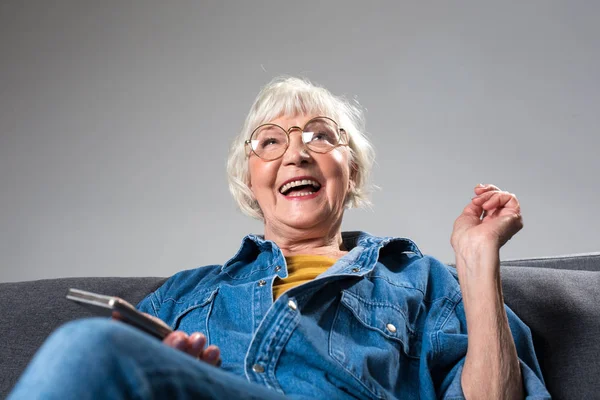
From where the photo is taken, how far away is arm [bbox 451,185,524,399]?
52.6 inches

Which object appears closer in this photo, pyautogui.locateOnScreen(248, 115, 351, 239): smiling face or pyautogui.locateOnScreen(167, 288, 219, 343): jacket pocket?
pyautogui.locateOnScreen(167, 288, 219, 343): jacket pocket

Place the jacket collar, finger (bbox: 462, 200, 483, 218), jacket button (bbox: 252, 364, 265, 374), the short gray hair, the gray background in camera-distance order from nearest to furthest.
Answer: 1. jacket button (bbox: 252, 364, 265, 374)
2. finger (bbox: 462, 200, 483, 218)
3. the jacket collar
4. the short gray hair
5. the gray background

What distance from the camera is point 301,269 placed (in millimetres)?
1664

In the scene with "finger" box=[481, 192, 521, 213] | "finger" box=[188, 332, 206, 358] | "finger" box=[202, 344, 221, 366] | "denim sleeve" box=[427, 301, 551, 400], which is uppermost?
"finger" box=[481, 192, 521, 213]

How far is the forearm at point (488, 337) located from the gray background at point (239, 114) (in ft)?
4.20

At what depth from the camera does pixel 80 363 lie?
610 millimetres

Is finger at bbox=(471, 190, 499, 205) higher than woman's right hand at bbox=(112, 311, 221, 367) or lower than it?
higher

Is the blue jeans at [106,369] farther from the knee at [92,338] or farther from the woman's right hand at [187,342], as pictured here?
the woman's right hand at [187,342]

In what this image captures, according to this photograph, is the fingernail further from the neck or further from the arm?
the neck

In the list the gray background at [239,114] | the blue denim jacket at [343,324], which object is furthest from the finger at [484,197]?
the gray background at [239,114]

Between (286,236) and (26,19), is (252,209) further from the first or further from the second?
(26,19)

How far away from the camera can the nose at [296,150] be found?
5.76 feet

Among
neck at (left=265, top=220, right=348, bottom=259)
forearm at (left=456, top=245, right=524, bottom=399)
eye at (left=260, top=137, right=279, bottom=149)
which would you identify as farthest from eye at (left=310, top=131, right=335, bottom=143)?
forearm at (left=456, top=245, right=524, bottom=399)

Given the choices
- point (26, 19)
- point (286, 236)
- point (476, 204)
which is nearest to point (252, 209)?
point (286, 236)
